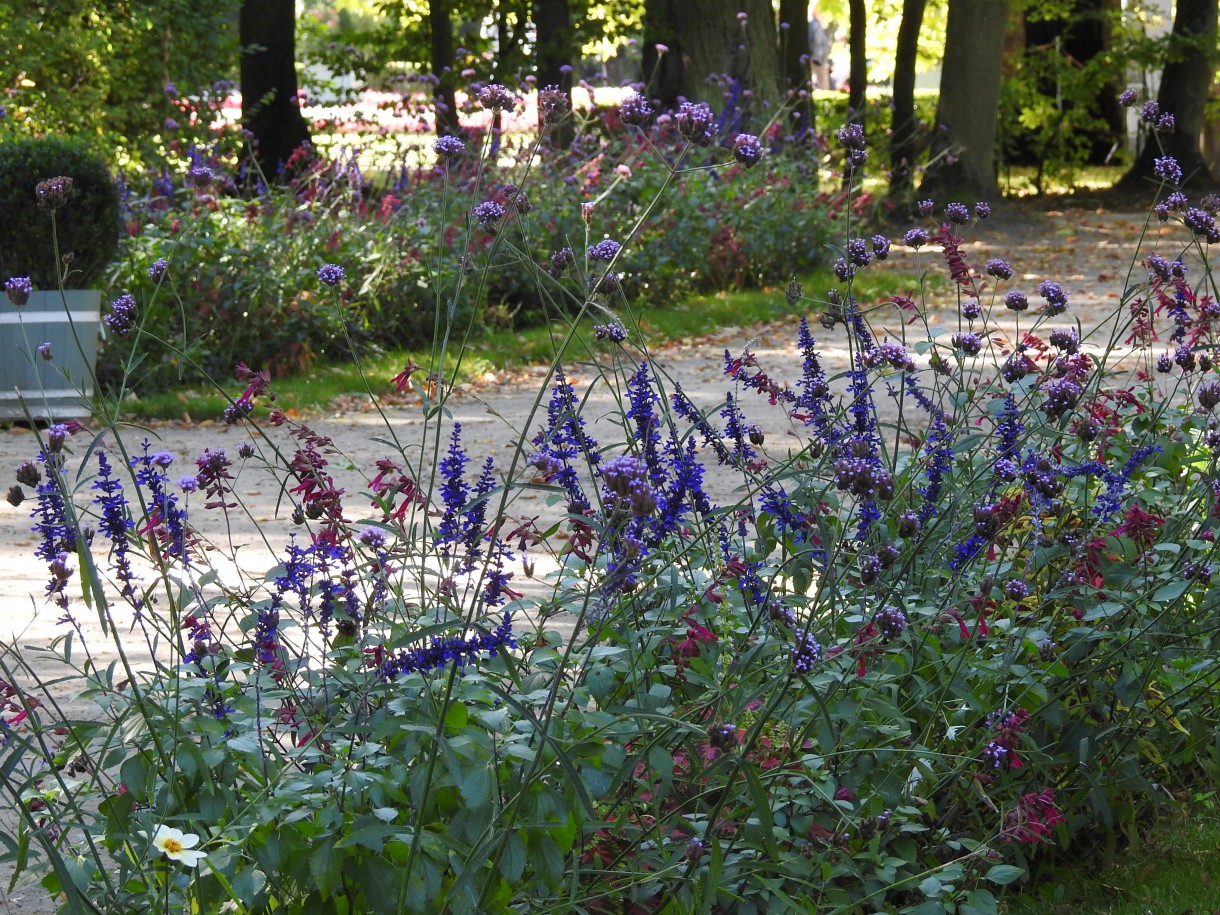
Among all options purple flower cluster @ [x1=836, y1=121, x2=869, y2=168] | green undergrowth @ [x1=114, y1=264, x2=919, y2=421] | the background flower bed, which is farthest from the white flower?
the background flower bed

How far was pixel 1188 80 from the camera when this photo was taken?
2027 cm

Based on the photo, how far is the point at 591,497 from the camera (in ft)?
24.8

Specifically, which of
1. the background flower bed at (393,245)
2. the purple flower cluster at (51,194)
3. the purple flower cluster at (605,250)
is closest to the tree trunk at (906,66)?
the background flower bed at (393,245)

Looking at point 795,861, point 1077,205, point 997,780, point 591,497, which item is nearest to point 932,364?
point 997,780

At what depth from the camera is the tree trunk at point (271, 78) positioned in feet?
53.9

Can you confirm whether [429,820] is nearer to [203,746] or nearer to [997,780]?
Answer: [203,746]

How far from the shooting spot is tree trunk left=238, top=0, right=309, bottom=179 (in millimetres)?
16422

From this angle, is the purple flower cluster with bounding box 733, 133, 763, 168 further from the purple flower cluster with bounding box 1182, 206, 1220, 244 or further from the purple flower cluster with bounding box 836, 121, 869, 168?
the purple flower cluster with bounding box 1182, 206, 1220, 244

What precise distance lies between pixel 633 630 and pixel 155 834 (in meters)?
0.99

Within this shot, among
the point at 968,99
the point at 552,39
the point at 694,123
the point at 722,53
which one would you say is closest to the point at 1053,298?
the point at 694,123

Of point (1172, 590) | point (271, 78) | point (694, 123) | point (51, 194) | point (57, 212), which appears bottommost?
point (1172, 590)

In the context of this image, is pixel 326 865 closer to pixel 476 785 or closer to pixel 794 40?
pixel 476 785

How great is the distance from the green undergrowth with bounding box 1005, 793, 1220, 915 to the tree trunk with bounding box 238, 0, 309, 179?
567 inches

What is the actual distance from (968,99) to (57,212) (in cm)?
1259
